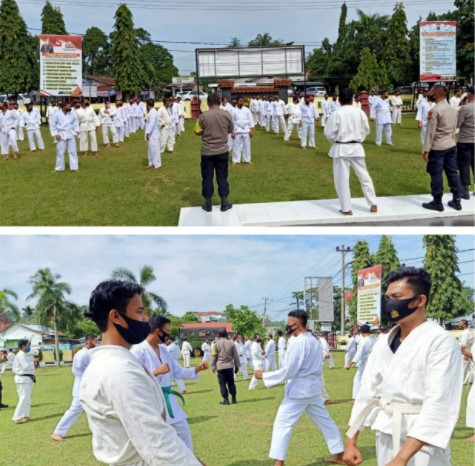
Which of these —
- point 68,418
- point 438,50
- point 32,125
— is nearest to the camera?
point 68,418

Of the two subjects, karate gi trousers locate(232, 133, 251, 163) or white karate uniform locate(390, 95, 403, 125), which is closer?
karate gi trousers locate(232, 133, 251, 163)

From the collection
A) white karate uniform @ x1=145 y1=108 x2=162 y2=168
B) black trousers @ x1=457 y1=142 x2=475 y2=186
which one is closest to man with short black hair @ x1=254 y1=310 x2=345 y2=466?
black trousers @ x1=457 y1=142 x2=475 y2=186

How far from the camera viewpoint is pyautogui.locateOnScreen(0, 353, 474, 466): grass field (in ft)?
20.1

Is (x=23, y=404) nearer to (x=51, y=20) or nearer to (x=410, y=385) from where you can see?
(x=410, y=385)

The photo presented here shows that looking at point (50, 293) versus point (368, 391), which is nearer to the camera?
point (368, 391)

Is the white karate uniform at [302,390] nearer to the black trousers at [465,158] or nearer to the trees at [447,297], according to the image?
the black trousers at [465,158]

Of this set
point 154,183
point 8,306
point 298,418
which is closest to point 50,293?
point 8,306

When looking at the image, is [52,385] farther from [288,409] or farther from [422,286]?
[422,286]

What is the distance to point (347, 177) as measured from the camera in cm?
842

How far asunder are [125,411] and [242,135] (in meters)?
12.7

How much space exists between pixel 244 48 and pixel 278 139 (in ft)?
38.9

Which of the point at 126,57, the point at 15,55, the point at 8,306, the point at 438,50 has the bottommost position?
the point at 8,306

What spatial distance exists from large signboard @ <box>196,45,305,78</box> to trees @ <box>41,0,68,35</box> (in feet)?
28.5

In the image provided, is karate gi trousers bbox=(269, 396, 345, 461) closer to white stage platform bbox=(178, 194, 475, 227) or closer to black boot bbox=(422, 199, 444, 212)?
white stage platform bbox=(178, 194, 475, 227)
